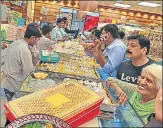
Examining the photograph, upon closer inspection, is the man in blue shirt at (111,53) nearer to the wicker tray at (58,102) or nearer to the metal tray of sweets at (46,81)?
the metal tray of sweets at (46,81)

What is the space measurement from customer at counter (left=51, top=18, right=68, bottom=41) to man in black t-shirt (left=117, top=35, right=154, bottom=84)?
3.87 m

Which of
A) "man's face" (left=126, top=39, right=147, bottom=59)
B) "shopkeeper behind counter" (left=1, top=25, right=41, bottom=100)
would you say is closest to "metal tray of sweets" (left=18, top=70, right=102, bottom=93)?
"man's face" (left=126, top=39, right=147, bottom=59)

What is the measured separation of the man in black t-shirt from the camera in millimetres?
2973

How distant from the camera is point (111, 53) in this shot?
12.7 ft

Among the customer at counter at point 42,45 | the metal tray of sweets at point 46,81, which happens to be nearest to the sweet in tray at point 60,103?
the metal tray of sweets at point 46,81

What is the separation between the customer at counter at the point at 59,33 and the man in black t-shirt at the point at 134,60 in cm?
387

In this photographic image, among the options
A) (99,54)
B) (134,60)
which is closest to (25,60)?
(99,54)

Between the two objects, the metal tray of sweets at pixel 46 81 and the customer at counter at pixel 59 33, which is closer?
the metal tray of sweets at pixel 46 81

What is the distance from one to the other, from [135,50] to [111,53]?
0.82 m

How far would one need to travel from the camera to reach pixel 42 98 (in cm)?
115

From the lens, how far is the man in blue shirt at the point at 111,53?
3523 mm

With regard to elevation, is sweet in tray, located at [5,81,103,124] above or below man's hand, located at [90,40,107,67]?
above

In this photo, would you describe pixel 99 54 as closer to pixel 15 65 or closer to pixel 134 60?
pixel 134 60

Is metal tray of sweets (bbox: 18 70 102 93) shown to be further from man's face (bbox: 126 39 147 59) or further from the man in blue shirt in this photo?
the man in blue shirt
